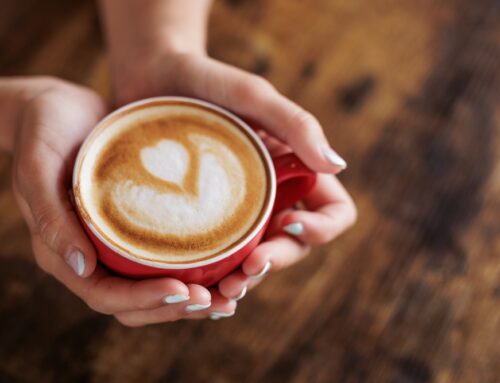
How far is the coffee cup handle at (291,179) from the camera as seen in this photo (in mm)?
754

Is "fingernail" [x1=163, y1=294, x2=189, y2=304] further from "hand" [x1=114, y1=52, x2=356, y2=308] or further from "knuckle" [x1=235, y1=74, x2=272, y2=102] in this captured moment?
"knuckle" [x1=235, y1=74, x2=272, y2=102]

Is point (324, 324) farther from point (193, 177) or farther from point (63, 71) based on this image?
point (63, 71)

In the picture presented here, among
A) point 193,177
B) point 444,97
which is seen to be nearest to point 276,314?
point 193,177

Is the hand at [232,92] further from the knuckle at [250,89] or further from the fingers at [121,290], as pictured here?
the fingers at [121,290]

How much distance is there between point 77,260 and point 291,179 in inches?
11.5

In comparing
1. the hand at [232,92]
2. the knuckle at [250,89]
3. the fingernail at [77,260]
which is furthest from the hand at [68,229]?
the knuckle at [250,89]

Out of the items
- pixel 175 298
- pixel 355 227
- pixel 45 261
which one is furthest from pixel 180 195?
pixel 355 227

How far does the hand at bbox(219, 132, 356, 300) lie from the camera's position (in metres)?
0.76

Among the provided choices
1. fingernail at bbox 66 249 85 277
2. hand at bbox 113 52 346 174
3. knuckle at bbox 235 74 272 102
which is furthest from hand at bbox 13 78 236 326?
knuckle at bbox 235 74 272 102

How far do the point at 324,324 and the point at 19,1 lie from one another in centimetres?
87

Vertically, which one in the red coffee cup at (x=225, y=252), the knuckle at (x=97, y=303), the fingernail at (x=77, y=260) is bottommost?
the knuckle at (x=97, y=303)

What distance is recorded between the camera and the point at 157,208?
2.31 ft

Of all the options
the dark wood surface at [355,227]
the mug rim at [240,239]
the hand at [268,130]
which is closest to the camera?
the mug rim at [240,239]

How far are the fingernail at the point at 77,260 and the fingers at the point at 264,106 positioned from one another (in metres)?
0.31
